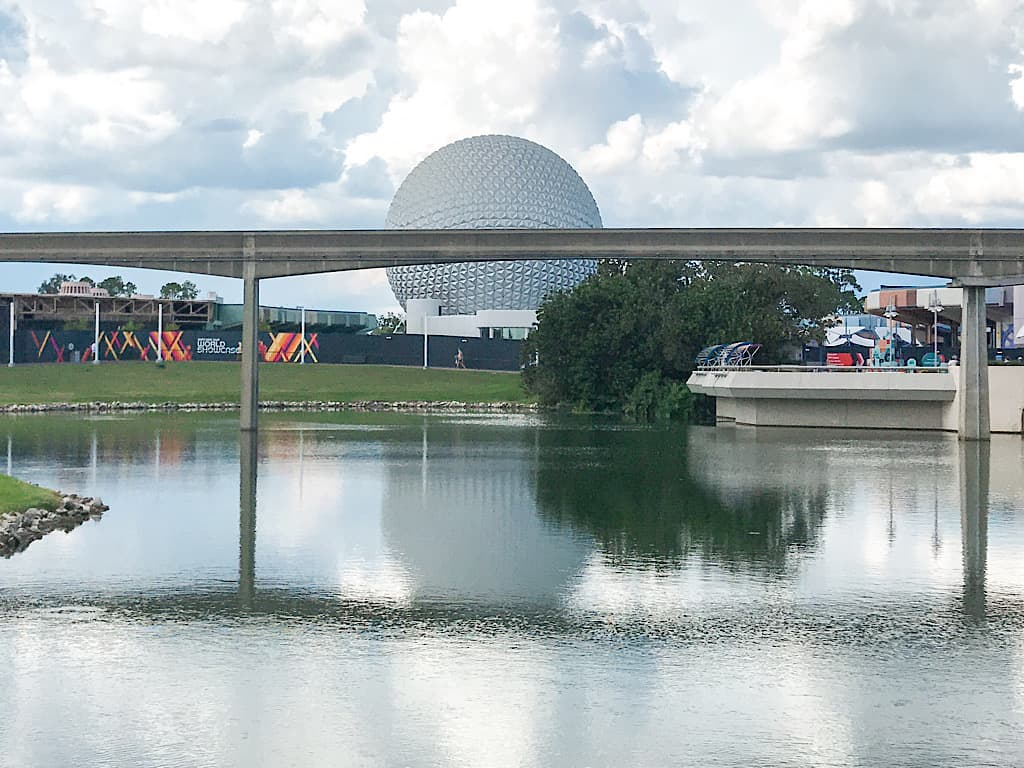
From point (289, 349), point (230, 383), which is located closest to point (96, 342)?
point (289, 349)

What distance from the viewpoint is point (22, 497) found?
29.6 meters

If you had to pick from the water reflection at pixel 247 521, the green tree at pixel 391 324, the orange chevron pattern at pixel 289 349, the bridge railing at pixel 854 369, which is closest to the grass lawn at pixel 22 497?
the water reflection at pixel 247 521

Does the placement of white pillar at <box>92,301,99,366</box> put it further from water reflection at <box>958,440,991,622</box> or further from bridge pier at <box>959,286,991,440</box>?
water reflection at <box>958,440,991,622</box>

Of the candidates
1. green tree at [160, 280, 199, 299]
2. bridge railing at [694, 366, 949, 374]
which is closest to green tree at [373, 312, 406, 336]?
green tree at [160, 280, 199, 299]

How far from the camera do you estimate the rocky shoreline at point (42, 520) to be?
25.0 meters

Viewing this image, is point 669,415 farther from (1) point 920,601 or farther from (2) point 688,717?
(2) point 688,717

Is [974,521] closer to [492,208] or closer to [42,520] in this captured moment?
[42,520]

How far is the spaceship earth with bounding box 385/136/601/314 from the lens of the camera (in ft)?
403

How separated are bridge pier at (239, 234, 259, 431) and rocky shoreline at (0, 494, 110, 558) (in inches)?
981

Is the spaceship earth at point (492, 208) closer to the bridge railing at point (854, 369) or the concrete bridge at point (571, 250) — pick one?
the bridge railing at point (854, 369)

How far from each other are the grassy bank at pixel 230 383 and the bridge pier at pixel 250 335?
3350 centimetres

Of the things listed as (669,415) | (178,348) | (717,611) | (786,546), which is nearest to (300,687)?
(717,611)

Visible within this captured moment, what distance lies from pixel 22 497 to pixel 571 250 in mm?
28852

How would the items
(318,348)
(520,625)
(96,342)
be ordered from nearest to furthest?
1. (520,625)
2. (96,342)
3. (318,348)
